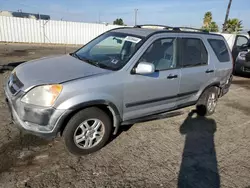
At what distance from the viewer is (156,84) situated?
348 cm

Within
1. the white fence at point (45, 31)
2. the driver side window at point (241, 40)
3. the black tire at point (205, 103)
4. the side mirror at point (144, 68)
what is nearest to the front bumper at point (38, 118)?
the side mirror at point (144, 68)

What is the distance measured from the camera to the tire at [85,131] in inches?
113

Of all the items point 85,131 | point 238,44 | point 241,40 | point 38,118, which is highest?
point 241,40

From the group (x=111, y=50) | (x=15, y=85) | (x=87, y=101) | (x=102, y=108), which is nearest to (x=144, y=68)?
(x=102, y=108)

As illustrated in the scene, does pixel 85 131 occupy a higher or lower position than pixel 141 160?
higher

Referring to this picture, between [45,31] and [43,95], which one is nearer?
[43,95]

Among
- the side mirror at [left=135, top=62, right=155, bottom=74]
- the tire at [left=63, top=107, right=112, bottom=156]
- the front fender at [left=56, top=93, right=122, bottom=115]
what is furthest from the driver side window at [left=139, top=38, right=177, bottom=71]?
the tire at [left=63, top=107, right=112, bottom=156]

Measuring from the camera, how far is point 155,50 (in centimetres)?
354

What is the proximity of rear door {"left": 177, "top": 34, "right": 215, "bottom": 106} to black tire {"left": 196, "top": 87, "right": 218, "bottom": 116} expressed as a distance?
0.86 feet

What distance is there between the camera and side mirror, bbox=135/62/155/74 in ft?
10.1

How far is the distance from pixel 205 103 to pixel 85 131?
2865 millimetres

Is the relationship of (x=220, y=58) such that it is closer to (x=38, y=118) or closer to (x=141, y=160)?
(x=141, y=160)

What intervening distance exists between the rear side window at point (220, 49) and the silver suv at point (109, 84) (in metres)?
0.05

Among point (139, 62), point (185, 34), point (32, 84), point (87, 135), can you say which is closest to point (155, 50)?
point (139, 62)
